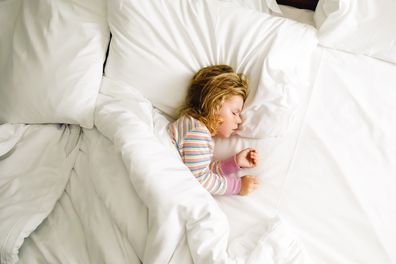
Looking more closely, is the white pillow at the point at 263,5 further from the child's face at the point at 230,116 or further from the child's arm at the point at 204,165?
the child's arm at the point at 204,165

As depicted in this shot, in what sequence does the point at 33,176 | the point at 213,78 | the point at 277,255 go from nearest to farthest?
the point at 277,255, the point at 33,176, the point at 213,78

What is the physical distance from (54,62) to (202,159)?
55cm

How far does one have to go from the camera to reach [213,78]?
109 centimetres

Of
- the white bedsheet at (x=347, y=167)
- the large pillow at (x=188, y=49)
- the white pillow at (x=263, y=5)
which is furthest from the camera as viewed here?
the white pillow at (x=263, y=5)

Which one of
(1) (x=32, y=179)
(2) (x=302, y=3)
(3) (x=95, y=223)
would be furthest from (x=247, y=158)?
(2) (x=302, y=3)

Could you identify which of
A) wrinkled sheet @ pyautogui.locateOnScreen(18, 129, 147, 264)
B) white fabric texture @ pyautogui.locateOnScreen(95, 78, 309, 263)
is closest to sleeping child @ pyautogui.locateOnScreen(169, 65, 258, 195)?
white fabric texture @ pyautogui.locateOnScreen(95, 78, 309, 263)

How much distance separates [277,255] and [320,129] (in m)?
0.45

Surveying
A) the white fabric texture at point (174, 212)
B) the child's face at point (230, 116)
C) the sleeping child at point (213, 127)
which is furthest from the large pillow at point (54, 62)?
the child's face at point (230, 116)

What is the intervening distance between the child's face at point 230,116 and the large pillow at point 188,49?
0.09 ft

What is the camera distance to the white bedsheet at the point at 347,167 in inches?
36.4

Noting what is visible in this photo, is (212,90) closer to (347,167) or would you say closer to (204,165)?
(204,165)

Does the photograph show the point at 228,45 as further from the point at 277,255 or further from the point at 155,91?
the point at 277,255

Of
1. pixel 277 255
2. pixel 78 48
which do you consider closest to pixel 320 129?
pixel 277 255

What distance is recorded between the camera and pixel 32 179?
38.4 inches
